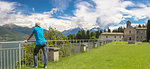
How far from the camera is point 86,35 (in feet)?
291

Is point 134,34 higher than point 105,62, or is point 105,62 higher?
point 134,34

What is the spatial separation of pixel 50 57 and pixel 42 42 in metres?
2.34

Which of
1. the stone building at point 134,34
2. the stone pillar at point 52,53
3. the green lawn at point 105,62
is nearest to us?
the green lawn at point 105,62

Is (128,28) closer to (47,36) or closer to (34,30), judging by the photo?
(47,36)

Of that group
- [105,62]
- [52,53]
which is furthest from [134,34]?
[52,53]

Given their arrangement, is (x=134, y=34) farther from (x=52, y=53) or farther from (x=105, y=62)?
(x=52, y=53)

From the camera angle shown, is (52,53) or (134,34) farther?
(134,34)

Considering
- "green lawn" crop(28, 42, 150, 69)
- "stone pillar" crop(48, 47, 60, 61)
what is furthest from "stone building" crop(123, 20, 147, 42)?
"stone pillar" crop(48, 47, 60, 61)

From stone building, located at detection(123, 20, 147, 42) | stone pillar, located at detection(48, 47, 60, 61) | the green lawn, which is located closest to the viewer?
the green lawn

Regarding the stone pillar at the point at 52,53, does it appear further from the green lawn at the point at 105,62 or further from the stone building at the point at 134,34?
the stone building at the point at 134,34

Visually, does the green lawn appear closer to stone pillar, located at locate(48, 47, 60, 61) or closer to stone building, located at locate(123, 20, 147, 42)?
stone pillar, located at locate(48, 47, 60, 61)

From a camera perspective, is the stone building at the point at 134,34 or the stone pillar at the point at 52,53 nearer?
the stone pillar at the point at 52,53

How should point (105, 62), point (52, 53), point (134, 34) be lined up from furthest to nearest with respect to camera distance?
point (134, 34), point (52, 53), point (105, 62)

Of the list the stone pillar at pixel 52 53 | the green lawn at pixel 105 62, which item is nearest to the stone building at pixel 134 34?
the green lawn at pixel 105 62
